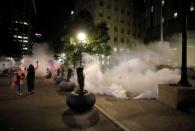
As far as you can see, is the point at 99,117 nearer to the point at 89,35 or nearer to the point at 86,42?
the point at 86,42

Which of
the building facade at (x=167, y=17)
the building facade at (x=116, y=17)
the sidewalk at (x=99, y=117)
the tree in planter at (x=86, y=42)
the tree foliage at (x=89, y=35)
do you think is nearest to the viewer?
the sidewalk at (x=99, y=117)

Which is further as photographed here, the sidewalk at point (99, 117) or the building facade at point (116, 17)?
the building facade at point (116, 17)

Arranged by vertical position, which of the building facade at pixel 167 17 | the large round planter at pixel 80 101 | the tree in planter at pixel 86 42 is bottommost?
the large round planter at pixel 80 101

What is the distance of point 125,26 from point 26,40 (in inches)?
4342

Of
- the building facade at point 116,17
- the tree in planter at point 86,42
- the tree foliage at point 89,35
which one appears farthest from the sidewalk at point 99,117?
the building facade at point 116,17

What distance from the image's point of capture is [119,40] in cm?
7400

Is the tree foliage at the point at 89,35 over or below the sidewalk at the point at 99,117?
over

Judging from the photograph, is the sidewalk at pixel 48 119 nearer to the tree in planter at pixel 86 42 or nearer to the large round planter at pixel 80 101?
the large round planter at pixel 80 101

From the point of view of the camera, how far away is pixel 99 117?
10.4 m

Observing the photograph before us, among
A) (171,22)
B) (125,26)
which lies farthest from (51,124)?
(125,26)

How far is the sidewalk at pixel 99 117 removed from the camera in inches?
343

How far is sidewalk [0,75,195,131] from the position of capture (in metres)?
8.72

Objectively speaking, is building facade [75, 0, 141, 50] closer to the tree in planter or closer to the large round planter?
the tree in planter

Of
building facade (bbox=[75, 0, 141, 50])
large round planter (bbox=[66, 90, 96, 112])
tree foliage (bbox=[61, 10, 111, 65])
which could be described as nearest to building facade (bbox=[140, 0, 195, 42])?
tree foliage (bbox=[61, 10, 111, 65])
